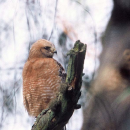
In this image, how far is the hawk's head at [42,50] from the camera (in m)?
3.59

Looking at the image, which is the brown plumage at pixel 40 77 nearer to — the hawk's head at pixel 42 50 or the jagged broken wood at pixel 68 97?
the hawk's head at pixel 42 50

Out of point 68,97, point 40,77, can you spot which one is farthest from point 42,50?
point 68,97

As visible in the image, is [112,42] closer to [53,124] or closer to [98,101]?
[98,101]

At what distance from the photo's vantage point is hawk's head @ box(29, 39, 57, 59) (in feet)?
11.8

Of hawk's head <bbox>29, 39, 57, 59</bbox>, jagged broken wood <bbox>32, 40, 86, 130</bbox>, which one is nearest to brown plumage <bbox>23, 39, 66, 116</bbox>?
hawk's head <bbox>29, 39, 57, 59</bbox>

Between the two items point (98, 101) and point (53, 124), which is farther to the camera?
point (98, 101)

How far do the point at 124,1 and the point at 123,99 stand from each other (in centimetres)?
116

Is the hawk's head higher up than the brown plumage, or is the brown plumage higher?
the hawk's head

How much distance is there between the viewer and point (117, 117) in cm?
309

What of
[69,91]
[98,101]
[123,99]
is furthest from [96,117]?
[69,91]

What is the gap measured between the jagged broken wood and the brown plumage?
0.83 metres

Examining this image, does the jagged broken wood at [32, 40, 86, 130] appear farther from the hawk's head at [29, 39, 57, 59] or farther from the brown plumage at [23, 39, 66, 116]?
the hawk's head at [29, 39, 57, 59]

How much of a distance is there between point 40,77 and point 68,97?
125 cm

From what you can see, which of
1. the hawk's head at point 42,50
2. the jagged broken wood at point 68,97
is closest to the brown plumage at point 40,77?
the hawk's head at point 42,50
